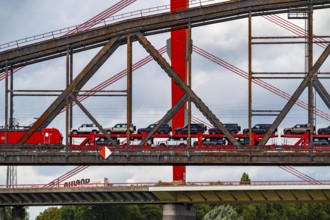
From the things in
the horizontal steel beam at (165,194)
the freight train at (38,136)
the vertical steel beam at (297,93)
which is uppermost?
the vertical steel beam at (297,93)

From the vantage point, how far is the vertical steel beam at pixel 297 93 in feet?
446

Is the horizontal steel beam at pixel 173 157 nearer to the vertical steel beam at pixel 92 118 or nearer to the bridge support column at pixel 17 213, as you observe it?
the vertical steel beam at pixel 92 118

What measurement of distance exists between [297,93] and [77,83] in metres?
24.7

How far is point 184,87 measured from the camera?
13812 centimetres

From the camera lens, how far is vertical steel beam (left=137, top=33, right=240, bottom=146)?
137125 millimetres

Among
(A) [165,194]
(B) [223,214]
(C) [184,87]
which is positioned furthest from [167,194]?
(B) [223,214]

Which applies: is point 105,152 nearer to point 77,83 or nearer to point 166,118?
point 166,118

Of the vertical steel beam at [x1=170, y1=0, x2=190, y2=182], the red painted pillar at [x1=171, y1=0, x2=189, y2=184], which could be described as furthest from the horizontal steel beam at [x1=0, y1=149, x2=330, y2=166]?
the red painted pillar at [x1=171, y1=0, x2=189, y2=184]

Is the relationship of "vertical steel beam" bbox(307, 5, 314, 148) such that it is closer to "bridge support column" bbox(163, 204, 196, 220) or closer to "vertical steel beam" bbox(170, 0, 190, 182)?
"bridge support column" bbox(163, 204, 196, 220)

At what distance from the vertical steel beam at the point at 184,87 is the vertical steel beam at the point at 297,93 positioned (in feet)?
11.9

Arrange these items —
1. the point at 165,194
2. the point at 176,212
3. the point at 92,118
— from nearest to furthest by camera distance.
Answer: the point at 92,118
the point at 165,194
the point at 176,212

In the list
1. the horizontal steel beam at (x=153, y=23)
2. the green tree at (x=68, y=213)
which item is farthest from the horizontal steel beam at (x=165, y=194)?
the green tree at (x=68, y=213)

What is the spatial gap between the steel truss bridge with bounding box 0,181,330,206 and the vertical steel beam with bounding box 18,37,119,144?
23.1 ft

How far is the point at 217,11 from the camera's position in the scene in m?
138
